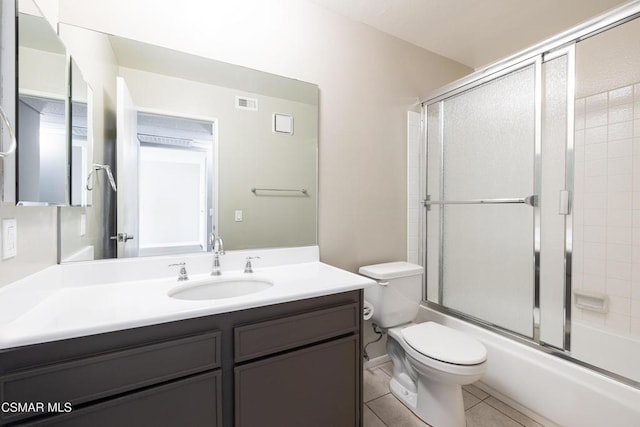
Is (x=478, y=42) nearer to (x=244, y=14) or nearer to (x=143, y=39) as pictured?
(x=244, y=14)

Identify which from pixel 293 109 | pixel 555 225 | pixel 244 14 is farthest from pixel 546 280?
pixel 244 14

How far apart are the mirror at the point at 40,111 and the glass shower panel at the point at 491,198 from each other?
2193 mm

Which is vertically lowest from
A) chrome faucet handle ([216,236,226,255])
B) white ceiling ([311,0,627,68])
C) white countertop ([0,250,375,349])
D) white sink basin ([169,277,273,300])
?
white sink basin ([169,277,273,300])

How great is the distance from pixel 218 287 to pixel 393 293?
3.53ft

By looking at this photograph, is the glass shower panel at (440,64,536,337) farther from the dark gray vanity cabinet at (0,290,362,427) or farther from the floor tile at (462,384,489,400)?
the dark gray vanity cabinet at (0,290,362,427)

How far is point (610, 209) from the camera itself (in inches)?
66.5

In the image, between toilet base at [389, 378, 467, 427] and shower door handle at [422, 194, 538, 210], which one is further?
shower door handle at [422, 194, 538, 210]

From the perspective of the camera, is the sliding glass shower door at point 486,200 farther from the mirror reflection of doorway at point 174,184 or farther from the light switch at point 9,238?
the light switch at point 9,238

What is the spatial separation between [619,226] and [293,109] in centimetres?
210

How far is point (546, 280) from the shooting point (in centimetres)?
160

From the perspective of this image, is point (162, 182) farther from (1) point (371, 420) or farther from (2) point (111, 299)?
(1) point (371, 420)

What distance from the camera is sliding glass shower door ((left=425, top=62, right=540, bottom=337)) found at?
65.9 inches

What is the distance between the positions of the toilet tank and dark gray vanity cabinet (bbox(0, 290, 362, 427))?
52cm

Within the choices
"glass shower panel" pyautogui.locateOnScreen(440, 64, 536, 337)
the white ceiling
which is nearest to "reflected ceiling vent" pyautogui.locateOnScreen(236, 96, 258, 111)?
the white ceiling
